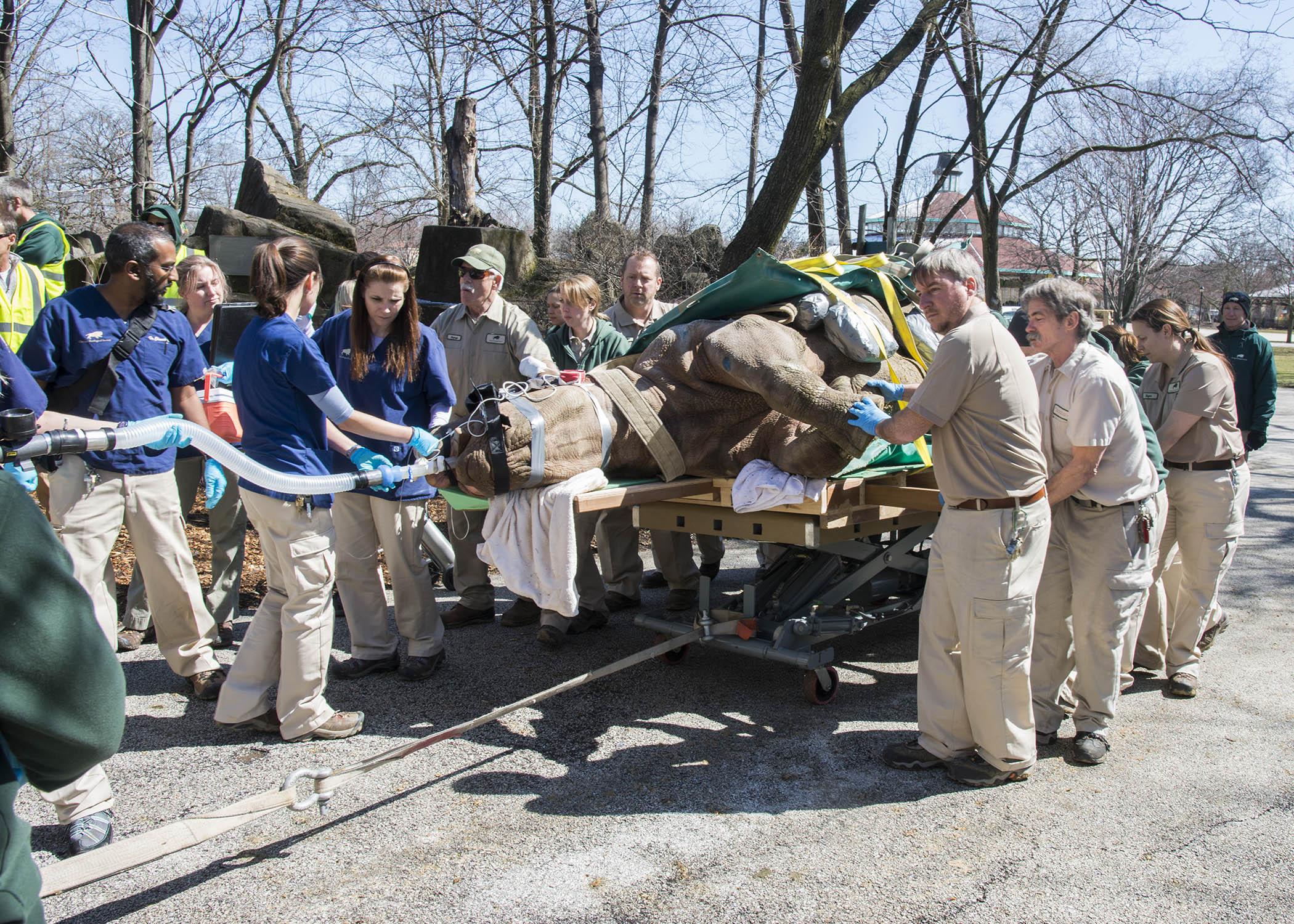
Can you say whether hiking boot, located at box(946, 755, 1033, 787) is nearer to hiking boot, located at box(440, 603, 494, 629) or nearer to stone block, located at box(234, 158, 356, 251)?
hiking boot, located at box(440, 603, 494, 629)

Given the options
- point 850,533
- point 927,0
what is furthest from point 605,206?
point 850,533

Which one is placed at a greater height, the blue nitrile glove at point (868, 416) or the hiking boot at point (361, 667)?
the blue nitrile glove at point (868, 416)

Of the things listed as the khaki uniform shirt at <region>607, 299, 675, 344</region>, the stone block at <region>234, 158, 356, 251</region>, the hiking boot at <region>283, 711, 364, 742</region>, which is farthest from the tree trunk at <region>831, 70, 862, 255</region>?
the hiking boot at <region>283, 711, 364, 742</region>

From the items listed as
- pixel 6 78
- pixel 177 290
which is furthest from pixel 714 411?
pixel 6 78

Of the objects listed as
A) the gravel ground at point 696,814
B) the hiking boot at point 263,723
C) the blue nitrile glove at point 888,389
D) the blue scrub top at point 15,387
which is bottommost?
the gravel ground at point 696,814

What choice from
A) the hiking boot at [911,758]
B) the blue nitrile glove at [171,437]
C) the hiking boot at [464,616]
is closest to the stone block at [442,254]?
the hiking boot at [464,616]

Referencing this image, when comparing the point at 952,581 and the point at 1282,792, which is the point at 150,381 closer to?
the point at 952,581

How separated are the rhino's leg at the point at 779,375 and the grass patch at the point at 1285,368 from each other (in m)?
17.1

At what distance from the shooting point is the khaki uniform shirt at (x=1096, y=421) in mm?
3887

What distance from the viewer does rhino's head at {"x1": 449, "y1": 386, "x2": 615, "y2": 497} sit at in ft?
12.5

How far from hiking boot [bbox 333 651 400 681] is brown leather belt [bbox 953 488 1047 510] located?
2780 mm

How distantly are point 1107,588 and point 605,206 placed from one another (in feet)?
31.3

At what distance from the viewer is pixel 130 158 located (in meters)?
14.8

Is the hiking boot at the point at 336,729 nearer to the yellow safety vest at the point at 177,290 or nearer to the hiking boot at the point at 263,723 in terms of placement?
the hiking boot at the point at 263,723
